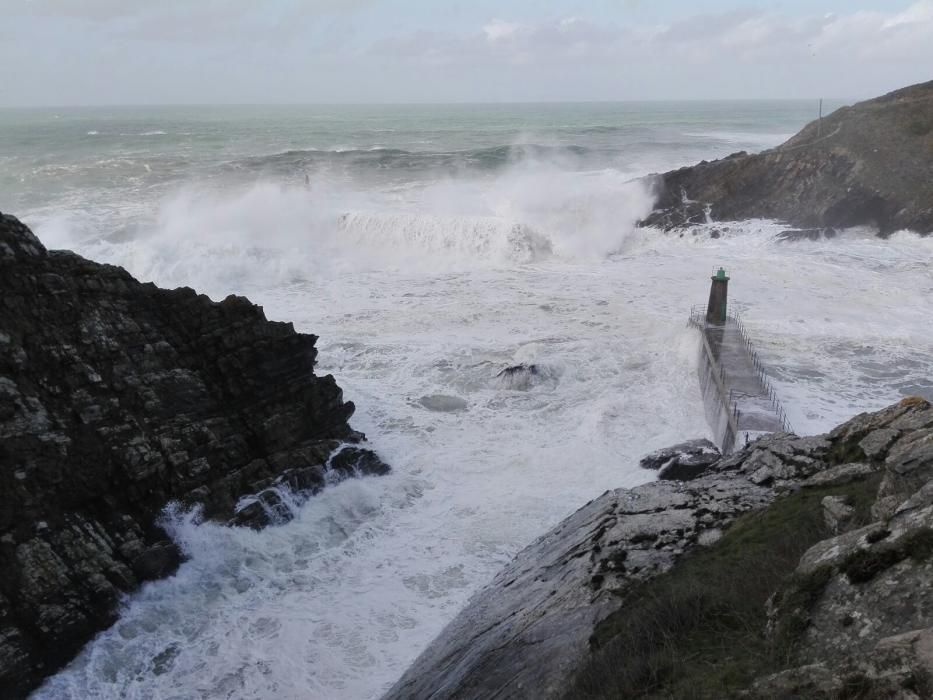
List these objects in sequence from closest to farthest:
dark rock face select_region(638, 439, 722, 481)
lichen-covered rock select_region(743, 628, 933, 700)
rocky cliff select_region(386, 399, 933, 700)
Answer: lichen-covered rock select_region(743, 628, 933, 700) < rocky cliff select_region(386, 399, 933, 700) < dark rock face select_region(638, 439, 722, 481)

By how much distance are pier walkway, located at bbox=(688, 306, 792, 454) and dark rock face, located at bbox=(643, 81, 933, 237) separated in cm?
1672

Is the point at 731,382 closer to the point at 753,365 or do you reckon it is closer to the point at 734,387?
the point at 734,387

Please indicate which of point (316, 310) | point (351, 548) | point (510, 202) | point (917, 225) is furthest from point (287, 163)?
point (351, 548)

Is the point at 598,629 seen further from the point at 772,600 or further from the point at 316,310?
the point at 316,310

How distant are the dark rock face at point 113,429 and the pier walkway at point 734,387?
704cm

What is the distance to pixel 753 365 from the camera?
17188mm

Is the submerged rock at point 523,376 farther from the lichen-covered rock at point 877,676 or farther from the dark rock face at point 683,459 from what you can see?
the lichen-covered rock at point 877,676

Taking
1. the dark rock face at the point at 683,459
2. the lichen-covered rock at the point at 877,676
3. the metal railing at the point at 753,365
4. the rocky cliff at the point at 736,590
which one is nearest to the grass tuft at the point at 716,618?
the rocky cliff at the point at 736,590

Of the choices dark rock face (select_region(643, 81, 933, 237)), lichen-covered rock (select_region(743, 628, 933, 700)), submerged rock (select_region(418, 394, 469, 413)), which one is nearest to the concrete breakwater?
submerged rock (select_region(418, 394, 469, 413))

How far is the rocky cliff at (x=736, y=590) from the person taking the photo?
410 centimetres

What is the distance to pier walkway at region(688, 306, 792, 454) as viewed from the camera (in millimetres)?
13750

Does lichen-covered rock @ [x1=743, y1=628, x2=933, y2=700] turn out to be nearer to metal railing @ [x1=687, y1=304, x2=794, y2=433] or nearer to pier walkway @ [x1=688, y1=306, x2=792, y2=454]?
metal railing @ [x1=687, y1=304, x2=794, y2=433]

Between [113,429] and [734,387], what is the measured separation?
1215 centimetres

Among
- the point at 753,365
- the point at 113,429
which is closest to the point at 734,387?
the point at 753,365
